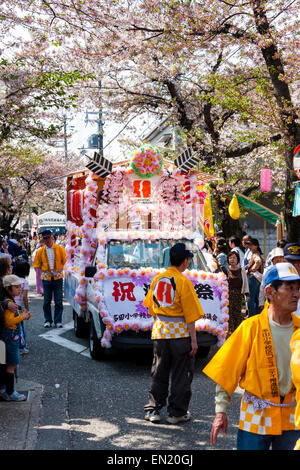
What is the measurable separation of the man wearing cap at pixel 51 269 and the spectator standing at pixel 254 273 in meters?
3.73

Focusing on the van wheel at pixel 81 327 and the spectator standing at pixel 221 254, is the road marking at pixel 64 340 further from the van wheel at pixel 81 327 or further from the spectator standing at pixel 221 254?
the spectator standing at pixel 221 254

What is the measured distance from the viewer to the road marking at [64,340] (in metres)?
9.24

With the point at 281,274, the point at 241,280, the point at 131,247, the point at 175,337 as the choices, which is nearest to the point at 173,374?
the point at 175,337

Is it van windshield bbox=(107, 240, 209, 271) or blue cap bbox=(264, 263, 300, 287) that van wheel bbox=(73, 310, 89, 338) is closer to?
van windshield bbox=(107, 240, 209, 271)

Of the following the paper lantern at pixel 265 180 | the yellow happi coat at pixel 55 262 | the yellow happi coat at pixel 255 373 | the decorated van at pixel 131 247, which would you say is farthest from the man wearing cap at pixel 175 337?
the paper lantern at pixel 265 180

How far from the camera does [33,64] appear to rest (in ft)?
39.5

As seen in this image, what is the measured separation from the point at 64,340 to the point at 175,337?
4760 millimetres

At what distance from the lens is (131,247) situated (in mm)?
8703

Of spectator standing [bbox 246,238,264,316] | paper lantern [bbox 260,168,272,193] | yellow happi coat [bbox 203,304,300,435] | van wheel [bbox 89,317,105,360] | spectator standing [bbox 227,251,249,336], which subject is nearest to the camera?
yellow happi coat [bbox 203,304,300,435]

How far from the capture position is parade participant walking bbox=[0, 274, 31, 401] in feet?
20.2

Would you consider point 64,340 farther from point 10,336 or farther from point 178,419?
point 178,419

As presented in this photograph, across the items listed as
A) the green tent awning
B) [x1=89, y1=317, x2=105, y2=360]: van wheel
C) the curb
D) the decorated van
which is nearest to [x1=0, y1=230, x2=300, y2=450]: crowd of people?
the curb

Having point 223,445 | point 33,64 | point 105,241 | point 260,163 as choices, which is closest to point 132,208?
point 105,241

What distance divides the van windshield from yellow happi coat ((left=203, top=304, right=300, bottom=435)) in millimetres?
5110
